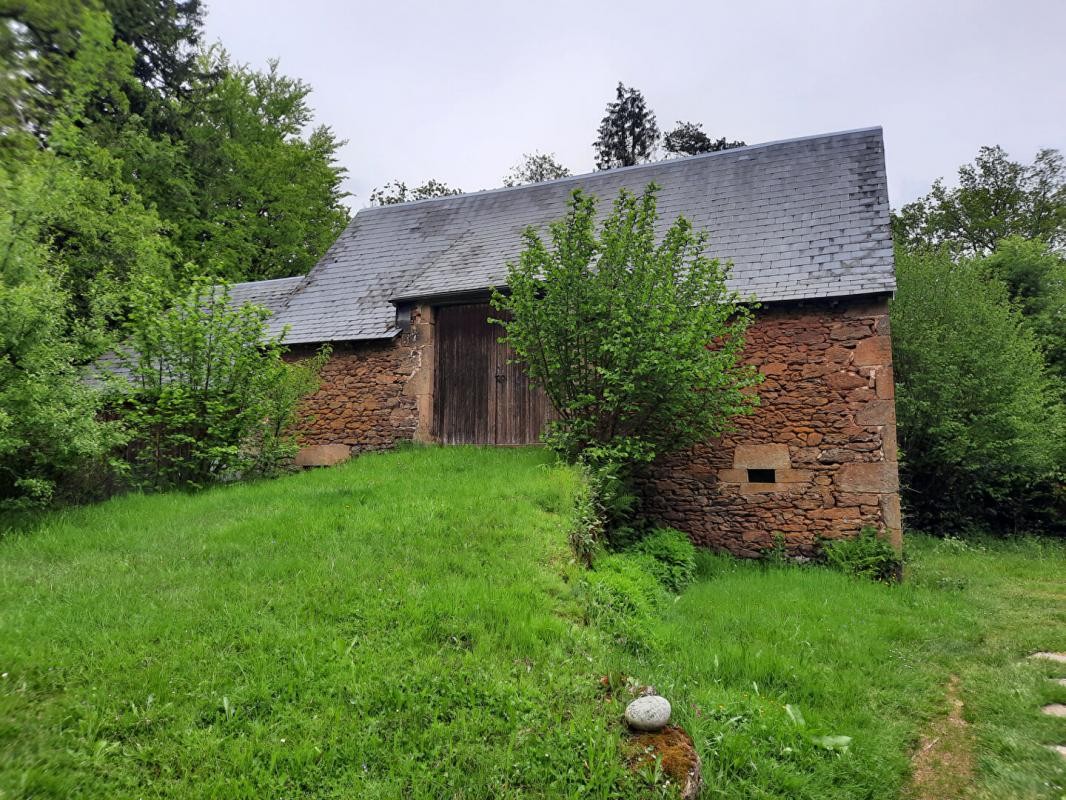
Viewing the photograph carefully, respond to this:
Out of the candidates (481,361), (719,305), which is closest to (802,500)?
(719,305)

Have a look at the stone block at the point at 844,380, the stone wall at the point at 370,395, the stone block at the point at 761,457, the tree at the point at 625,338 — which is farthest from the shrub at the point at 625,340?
the stone wall at the point at 370,395

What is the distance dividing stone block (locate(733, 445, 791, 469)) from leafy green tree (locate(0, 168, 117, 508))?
8.49m

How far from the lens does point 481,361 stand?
35.1ft

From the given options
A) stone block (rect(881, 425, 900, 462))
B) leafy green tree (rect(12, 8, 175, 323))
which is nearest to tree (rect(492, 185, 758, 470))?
stone block (rect(881, 425, 900, 462))

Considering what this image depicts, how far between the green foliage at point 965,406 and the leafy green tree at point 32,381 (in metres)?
14.7

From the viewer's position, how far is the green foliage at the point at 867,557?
7566mm

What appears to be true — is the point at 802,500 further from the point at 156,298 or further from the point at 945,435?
the point at 156,298

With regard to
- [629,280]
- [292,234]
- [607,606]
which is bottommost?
[607,606]

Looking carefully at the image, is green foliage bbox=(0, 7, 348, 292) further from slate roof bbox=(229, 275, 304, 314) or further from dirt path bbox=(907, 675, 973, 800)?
dirt path bbox=(907, 675, 973, 800)

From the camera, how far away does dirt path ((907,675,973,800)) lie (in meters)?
3.24

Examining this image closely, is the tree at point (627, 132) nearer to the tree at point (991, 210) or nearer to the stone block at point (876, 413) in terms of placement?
the tree at point (991, 210)

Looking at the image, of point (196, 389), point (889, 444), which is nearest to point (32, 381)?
point (196, 389)

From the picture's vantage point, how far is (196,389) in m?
8.51

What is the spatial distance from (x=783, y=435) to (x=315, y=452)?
8.42m
